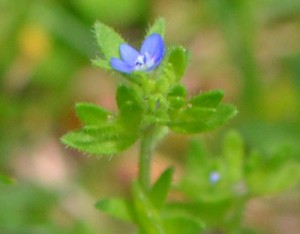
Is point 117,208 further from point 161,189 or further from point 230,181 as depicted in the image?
point 230,181

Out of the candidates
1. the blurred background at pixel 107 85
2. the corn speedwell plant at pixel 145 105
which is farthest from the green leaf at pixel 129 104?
the blurred background at pixel 107 85

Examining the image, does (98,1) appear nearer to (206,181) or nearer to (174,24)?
(174,24)

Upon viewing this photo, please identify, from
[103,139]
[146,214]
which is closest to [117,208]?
[146,214]

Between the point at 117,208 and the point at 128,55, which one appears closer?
the point at 128,55

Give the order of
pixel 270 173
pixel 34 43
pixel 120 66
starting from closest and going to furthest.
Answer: pixel 120 66, pixel 270 173, pixel 34 43

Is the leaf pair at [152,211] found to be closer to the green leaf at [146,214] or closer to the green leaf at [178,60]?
the green leaf at [146,214]

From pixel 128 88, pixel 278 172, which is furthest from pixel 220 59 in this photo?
pixel 128 88

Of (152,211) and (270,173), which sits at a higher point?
(270,173)
